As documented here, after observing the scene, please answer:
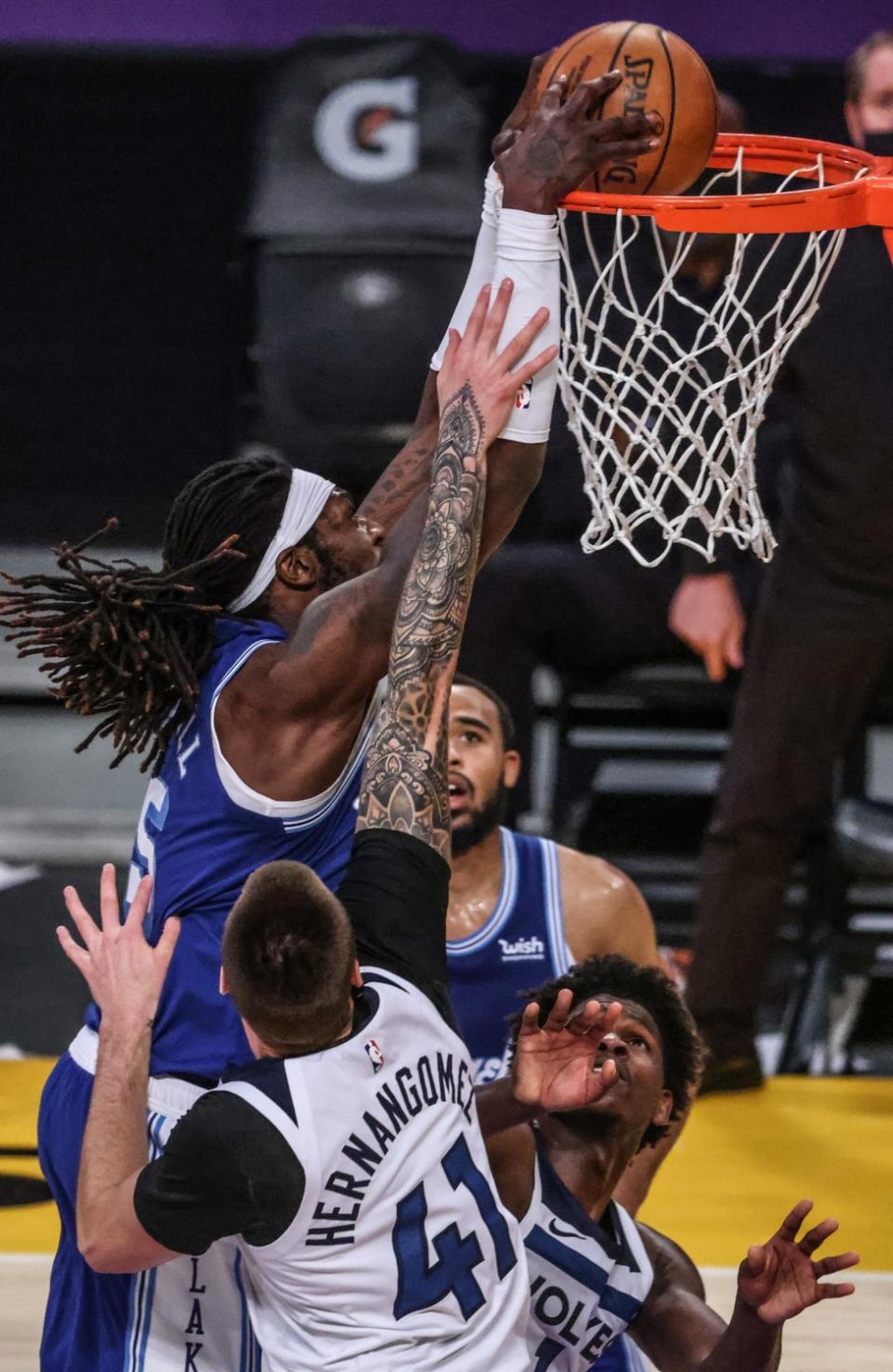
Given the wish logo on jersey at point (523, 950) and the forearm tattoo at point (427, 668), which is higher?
the forearm tattoo at point (427, 668)

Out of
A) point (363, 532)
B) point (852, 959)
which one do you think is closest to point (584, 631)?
point (852, 959)

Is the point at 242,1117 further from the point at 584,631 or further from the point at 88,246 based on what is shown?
the point at 88,246

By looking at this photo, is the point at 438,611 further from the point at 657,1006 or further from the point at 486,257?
the point at 657,1006

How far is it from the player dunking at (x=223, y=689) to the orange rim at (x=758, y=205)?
25 centimetres

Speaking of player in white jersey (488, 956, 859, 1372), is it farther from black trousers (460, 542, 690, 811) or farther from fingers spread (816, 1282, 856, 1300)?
black trousers (460, 542, 690, 811)

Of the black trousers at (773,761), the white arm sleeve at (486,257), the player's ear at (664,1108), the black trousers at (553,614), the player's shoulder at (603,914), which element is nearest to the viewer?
the white arm sleeve at (486,257)

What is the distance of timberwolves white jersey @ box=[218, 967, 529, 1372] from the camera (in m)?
2.18

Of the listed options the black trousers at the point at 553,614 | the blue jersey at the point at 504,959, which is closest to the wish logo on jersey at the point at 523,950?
the blue jersey at the point at 504,959

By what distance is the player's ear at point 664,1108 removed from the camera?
9.96 ft

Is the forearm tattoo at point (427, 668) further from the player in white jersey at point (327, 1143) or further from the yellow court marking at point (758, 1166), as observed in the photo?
the yellow court marking at point (758, 1166)

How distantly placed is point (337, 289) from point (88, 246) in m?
2.24

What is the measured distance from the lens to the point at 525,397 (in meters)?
2.60

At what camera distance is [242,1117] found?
2166 millimetres

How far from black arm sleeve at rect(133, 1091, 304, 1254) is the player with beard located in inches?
66.9
